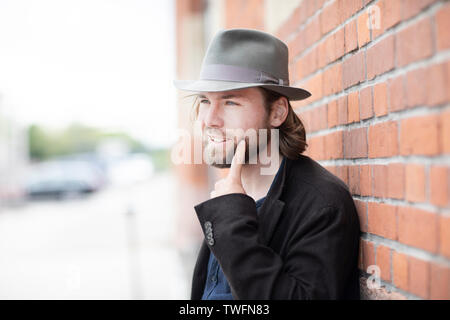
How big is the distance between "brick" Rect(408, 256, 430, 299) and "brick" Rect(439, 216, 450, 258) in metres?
0.09

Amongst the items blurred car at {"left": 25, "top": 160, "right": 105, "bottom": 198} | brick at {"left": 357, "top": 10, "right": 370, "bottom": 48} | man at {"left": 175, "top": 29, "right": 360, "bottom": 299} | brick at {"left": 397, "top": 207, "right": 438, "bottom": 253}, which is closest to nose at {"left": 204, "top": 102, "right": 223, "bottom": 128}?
man at {"left": 175, "top": 29, "right": 360, "bottom": 299}

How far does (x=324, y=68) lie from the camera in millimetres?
2158

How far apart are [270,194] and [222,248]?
361 millimetres

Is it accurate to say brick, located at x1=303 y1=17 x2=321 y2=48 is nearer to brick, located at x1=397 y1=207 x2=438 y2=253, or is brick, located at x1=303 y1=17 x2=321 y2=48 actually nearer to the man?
the man

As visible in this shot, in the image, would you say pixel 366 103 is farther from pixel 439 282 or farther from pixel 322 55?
pixel 439 282

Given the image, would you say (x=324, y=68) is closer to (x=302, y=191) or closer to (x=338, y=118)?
(x=338, y=118)

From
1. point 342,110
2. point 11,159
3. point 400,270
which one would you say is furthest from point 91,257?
point 11,159

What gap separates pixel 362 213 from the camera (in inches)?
68.4

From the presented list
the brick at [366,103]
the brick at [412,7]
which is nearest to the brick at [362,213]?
the brick at [366,103]

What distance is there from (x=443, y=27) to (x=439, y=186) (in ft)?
1.33

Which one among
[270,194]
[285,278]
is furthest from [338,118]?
[285,278]

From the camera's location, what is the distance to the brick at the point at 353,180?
1.79 metres

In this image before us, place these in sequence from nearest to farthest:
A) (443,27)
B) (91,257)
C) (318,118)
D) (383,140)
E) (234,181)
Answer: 1. (443,27)
2. (383,140)
3. (234,181)
4. (318,118)
5. (91,257)

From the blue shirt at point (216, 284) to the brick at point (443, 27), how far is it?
35.8 inches
